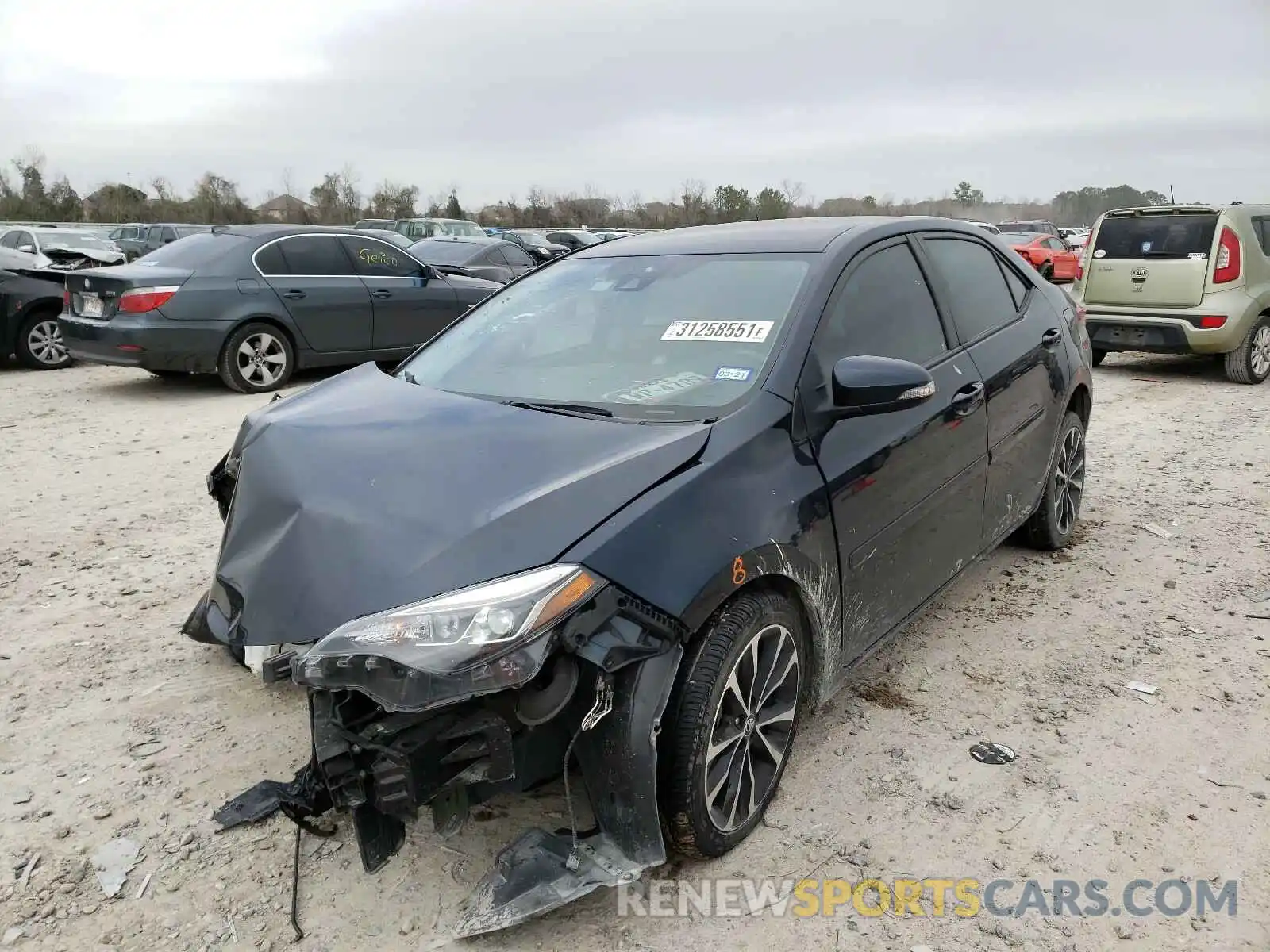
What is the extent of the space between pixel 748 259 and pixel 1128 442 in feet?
16.3

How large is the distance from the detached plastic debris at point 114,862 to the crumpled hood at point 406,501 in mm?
644

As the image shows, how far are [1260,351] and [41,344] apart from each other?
41.6 feet

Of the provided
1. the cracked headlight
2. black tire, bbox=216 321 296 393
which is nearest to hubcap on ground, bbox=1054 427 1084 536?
the cracked headlight

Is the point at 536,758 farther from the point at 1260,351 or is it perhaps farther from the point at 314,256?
the point at 1260,351

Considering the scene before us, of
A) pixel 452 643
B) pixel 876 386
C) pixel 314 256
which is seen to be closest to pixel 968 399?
pixel 876 386

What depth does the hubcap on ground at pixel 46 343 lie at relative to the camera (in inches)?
406

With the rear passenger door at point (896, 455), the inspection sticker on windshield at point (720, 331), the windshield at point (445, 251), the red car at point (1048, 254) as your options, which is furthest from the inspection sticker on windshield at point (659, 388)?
the red car at point (1048, 254)

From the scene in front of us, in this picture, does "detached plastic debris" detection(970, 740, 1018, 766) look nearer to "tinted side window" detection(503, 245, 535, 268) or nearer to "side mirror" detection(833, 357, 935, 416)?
"side mirror" detection(833, 357, 935, 416)

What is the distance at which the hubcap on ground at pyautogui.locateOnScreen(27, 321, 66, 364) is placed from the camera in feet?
33.8

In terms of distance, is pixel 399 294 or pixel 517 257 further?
pixel 517 257

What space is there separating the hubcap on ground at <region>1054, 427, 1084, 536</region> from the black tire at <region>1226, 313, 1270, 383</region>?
5.65 metres

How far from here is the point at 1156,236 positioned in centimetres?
960

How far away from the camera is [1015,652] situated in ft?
12.4

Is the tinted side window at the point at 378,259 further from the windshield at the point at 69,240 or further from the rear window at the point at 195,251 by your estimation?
the windshield at the point at 69,240
